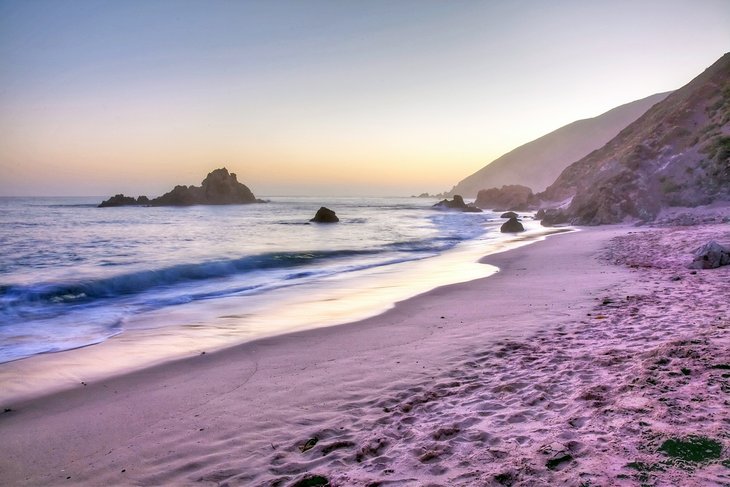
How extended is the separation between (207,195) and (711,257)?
337ft

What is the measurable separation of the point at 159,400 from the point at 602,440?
160 inches

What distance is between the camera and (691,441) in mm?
2607

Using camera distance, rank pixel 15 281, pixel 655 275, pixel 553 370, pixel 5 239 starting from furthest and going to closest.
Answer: pixel 5 239
pixel 15 281
pixel 655 275
pixel 553 370

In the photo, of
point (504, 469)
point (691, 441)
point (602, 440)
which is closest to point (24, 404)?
point (504, 469)

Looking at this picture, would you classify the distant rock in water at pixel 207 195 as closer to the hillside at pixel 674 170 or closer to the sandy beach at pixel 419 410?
the hillside at pixel 674 170

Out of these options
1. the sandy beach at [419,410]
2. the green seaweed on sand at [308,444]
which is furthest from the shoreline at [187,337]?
the green seaweed on sand at [308,444]

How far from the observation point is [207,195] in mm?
99938

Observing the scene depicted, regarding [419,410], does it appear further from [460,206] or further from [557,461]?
[460,206]

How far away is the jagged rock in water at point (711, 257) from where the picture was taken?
892 centimetres

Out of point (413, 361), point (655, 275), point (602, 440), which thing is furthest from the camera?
point (655, 275)

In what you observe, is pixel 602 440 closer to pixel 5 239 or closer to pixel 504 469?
pixel 504 469

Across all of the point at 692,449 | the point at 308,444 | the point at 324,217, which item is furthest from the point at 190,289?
the point at 324,217

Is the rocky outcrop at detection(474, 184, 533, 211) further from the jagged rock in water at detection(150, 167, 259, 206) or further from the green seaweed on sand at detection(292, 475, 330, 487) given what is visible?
the green seaweed on sand at detection(292, 475, 330, 487)

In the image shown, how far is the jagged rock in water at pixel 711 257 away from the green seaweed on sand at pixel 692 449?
27.6 feet
